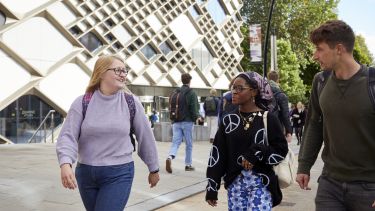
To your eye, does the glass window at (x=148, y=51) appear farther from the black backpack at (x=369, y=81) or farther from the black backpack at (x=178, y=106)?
the black backpack at (x=369, y=81)

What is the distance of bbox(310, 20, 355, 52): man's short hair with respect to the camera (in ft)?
10.1

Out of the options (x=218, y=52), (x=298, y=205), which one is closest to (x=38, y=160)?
(x=298, y=205)

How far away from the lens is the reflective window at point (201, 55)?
40.3m

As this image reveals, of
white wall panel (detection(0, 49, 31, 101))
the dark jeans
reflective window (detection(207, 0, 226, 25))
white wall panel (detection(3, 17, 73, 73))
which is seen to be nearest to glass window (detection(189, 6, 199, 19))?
reflective window (detection(207, 0, 226, 25))

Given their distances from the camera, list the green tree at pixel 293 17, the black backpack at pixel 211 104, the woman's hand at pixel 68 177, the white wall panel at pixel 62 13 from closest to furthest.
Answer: the woman's hand at pixel 68 177 < the black backpack at pixel 211 104 < the white wall panel at pixel 62 13 < the green tree at pixel 293 17

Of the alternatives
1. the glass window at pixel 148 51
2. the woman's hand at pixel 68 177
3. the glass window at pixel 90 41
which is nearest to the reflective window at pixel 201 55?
the glass window at pixel 148 51

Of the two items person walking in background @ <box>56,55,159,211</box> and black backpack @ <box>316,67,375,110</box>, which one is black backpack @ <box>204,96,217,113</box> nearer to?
person walking in background @ <box>56,55,159,211</box>

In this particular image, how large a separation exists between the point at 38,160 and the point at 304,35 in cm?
4661

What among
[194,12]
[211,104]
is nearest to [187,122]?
[211,104]

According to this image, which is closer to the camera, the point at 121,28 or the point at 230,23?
the point at 121,28

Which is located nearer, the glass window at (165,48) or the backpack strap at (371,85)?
the backpack strap at (371,85)

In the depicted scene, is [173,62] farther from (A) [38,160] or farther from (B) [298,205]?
(B) [298,205]

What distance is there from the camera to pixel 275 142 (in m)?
3.64

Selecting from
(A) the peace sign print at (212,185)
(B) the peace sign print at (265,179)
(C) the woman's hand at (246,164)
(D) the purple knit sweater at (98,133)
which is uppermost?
(D) the purple knit sweater at (98,133)
